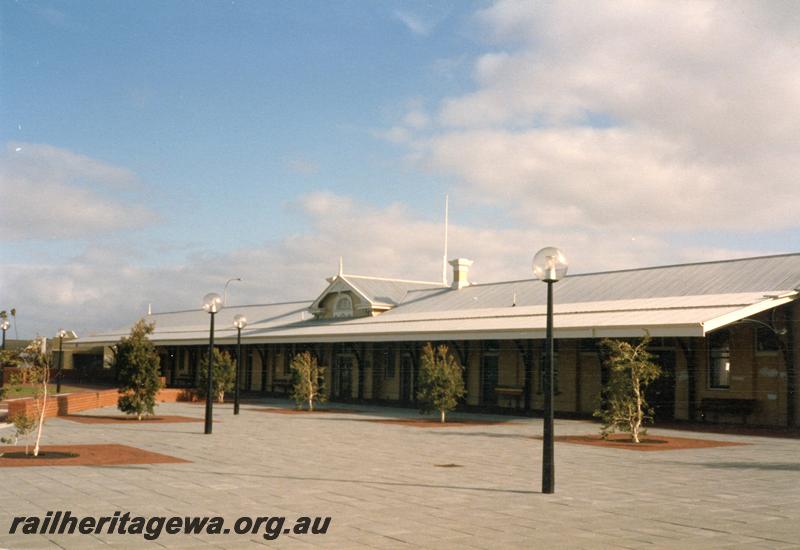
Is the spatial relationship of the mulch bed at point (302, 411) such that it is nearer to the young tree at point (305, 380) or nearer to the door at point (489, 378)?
the young tree at point (305, 380)

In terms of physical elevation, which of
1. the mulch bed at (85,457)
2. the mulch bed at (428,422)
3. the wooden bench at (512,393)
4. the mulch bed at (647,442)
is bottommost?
the mulch bed at (428,422)

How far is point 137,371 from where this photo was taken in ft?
86.1

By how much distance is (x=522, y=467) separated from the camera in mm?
15477

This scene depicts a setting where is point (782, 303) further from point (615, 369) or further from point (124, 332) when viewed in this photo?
point (124, 332)

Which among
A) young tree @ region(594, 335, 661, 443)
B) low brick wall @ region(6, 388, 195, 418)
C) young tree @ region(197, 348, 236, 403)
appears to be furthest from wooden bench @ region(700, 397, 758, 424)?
young tree @ region(197, 348, 236, 403)

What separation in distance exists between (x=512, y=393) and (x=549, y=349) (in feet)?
71.3

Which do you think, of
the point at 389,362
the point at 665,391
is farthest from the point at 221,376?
the point at 665,391

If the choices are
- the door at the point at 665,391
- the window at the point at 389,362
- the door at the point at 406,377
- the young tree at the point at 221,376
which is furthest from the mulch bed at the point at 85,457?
the window at the point at 389,362

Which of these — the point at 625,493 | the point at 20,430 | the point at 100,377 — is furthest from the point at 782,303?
the point at 100,377

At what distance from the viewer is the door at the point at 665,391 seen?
94.9 feet

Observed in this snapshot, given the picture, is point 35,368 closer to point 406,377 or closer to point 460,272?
point 406,377

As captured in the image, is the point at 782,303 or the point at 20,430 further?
the point at 782,303

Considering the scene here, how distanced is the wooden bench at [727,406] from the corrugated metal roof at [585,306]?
125 inches

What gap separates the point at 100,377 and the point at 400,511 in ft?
177
